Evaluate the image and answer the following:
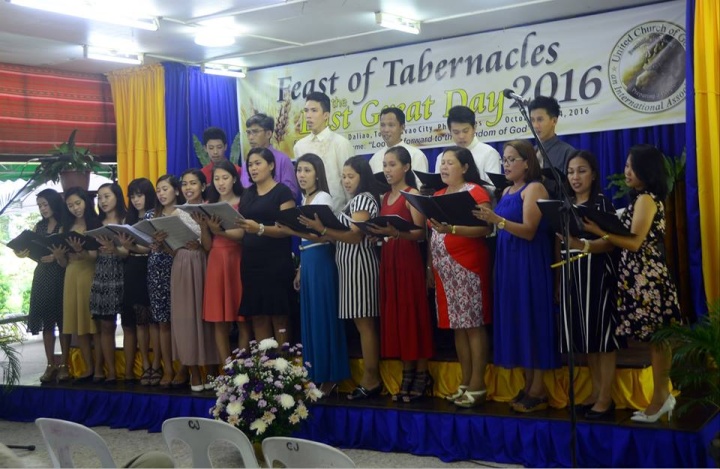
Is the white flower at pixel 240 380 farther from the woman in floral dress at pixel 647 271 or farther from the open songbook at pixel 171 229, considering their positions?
the woman in floral dress at pixel 647 271

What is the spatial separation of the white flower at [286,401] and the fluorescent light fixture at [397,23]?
3.29 m

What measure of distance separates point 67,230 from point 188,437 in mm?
3589

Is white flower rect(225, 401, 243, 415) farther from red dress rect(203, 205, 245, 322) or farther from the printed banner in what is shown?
the printed banner

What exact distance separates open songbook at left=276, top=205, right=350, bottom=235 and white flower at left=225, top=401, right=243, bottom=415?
3.60 ft

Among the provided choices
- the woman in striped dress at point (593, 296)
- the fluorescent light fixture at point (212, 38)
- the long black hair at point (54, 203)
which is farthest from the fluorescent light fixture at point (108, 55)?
the woman in striped dress at point (593, 296)

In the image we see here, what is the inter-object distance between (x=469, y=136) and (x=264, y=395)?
2168 mm

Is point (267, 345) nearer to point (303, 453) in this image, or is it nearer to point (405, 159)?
point (405, 159)

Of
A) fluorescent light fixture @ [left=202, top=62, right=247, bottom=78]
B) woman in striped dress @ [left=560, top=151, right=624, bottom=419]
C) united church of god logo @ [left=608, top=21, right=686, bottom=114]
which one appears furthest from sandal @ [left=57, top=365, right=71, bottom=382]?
united church of god logo @ [left=608, top=21, right=686, bottom=114]

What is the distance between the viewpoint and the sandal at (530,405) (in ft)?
15.4

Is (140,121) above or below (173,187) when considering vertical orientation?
above

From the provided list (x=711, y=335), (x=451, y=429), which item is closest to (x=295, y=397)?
(x=451, y=429)

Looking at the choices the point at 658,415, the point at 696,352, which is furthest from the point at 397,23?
the point at 658,415

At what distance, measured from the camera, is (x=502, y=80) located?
743 cm

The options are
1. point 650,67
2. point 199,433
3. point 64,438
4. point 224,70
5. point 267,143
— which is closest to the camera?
point 64,438
